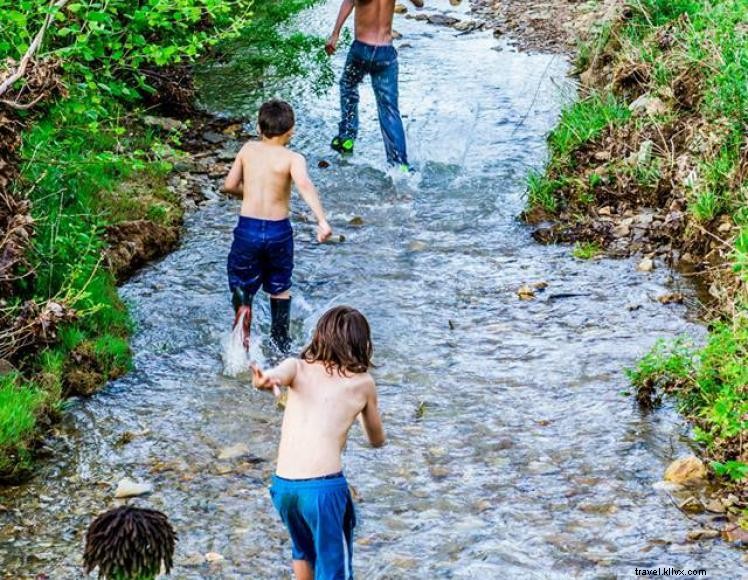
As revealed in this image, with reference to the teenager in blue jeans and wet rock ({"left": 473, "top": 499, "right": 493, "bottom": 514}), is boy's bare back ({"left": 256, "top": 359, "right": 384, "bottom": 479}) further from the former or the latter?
the teenager in blue jeans

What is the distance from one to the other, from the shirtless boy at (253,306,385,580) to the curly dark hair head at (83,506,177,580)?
1.41 metres

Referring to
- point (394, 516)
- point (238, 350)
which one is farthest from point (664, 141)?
point (394, 516)

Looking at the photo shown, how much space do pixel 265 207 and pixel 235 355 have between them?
39.6 inches

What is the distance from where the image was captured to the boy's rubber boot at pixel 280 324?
708 cm

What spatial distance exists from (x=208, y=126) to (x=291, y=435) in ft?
23.9

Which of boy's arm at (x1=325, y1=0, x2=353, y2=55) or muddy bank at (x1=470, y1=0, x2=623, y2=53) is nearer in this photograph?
boy's arm at (x1=325, y1=0, x2=353, y2=55)

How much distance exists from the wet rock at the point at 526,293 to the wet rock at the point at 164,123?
164 inches

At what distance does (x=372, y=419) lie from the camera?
4332mm

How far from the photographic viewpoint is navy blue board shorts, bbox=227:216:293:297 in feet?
22.2

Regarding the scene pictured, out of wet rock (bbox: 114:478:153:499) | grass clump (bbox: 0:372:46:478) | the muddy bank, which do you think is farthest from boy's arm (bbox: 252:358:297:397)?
the muddy bank

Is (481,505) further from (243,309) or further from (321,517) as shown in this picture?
(243,309)

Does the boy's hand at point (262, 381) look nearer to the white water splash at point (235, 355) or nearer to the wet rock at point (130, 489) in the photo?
the wet rock at point (130, 489)

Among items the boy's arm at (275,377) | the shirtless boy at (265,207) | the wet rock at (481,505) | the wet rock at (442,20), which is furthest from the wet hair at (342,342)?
the wet rock at (442,20)

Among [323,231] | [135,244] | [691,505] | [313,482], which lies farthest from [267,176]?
[691,505]
